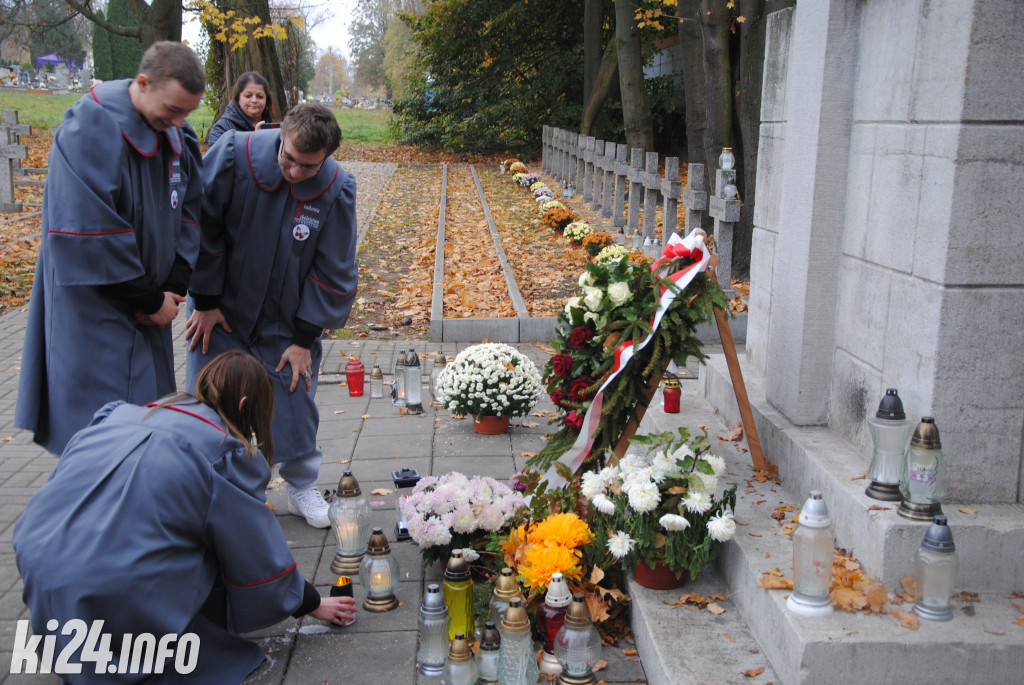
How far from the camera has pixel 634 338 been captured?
4098 millimetres

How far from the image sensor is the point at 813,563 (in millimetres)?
3188

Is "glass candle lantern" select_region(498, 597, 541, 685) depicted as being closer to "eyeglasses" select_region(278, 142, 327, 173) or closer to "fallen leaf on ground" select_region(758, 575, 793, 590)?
"fallen leaf on ground" select_region(758, 575, 793, 590)

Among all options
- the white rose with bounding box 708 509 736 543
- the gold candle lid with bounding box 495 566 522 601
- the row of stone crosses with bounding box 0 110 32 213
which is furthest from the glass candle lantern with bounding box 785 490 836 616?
the row of stone crosses with bounding box 0 110 32 213

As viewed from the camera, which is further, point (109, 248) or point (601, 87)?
point (601, 87)

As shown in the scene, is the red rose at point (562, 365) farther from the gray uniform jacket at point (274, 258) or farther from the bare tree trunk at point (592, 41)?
the bare tree trunk at point (592, 41)

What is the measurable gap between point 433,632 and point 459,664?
0.73 ft

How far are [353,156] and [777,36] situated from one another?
91.2ft

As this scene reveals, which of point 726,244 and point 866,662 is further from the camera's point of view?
point 726,244

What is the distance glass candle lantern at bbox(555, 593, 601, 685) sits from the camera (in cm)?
338

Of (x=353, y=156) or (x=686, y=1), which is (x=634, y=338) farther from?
(x=353, y=156)

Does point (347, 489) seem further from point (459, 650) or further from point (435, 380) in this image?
point (435, 380)

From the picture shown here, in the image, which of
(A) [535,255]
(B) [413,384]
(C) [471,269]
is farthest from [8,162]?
(B) [413,384]

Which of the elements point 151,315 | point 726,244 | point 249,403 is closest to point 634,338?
point 249,403

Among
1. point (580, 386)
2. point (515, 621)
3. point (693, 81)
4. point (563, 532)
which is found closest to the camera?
point (515, 621)
